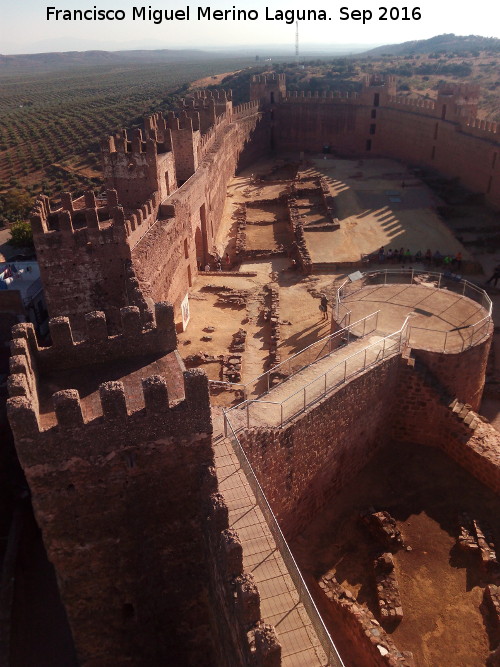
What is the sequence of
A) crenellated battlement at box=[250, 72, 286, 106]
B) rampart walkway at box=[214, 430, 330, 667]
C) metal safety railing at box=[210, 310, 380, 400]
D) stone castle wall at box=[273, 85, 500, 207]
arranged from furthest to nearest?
crenellated battlement at box=[250, 72, 286, 106] < stone castle wall at box=[273, 85, 500, 207] < metal safety railing at box=[210, 310, 380, 400] < rampart walkway at box=[214, 430, 330, 667]

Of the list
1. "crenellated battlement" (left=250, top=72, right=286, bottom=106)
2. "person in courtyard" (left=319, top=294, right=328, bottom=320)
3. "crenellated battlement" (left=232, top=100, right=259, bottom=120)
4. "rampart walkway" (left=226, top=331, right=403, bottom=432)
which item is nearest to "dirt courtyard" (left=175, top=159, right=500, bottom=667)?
"person in courtyard" (left=319, top=294, right=328, bottom=320)

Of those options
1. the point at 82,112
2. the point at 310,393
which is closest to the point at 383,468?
the point at 310,393

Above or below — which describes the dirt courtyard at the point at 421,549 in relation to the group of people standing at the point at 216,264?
below

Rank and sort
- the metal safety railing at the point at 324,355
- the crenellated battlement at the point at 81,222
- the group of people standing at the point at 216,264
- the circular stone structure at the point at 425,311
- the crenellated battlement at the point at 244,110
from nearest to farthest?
the crenellated battlement at the point at 81,222
the metal safety railing at the point at 324,355
the circular stone structure at the point at 425,311
the group of people standing at the point at 216,264
the crenellated battlement at the point at 244,110

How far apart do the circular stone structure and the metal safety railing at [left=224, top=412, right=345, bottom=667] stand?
7842 millimetres

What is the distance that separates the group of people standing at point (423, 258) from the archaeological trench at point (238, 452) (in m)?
0.20

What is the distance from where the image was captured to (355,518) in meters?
14.9

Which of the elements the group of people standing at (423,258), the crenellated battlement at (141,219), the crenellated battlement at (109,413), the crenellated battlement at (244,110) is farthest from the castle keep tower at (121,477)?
the crenellated battlement at (244,110)

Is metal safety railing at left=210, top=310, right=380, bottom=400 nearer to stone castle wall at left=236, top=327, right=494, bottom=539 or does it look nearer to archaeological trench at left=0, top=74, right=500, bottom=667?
archaeological trench at left=0, top=74, right=500, bottom=667

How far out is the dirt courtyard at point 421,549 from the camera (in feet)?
38.8

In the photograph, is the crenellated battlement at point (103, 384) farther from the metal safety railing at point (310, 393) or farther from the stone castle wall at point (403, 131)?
the stone castle wall at point (403, 131)

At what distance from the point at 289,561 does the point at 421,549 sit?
557cm

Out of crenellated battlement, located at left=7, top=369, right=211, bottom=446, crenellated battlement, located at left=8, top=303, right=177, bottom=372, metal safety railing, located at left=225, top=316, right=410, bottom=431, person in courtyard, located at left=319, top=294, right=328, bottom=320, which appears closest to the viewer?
crenellated battlement, located at left=7, top=369, right=211, bottom=446

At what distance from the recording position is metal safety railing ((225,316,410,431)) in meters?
13.2
